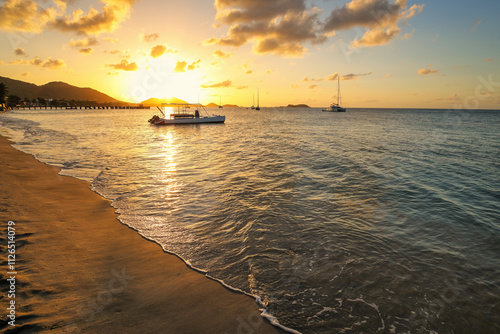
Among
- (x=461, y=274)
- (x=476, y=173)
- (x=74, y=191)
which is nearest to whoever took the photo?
(x=461, y=274)

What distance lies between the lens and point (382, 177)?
1440cm

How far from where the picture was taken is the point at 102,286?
4703 millimetres

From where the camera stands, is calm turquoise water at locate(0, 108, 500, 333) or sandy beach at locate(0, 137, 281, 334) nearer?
sandy beach at locate(0, 137, 281, 334)

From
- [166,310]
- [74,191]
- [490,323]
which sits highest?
[74,191]

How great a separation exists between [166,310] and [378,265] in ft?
16.5

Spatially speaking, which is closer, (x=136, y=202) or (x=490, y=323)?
(x=490, y=323)

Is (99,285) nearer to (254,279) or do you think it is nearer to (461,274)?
(254,279)

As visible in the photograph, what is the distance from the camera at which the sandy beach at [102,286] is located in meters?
3.90

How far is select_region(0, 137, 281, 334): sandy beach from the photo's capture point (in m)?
3.90

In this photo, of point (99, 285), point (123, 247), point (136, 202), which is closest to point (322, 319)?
point (99, 285)

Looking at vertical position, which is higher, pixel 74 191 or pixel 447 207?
pixel 74 191

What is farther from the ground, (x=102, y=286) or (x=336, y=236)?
(x=102, y=286)

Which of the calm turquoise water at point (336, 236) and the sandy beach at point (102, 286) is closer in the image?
the sandy beach at point (102, 286)

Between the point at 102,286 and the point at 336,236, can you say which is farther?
the point at 336,236
